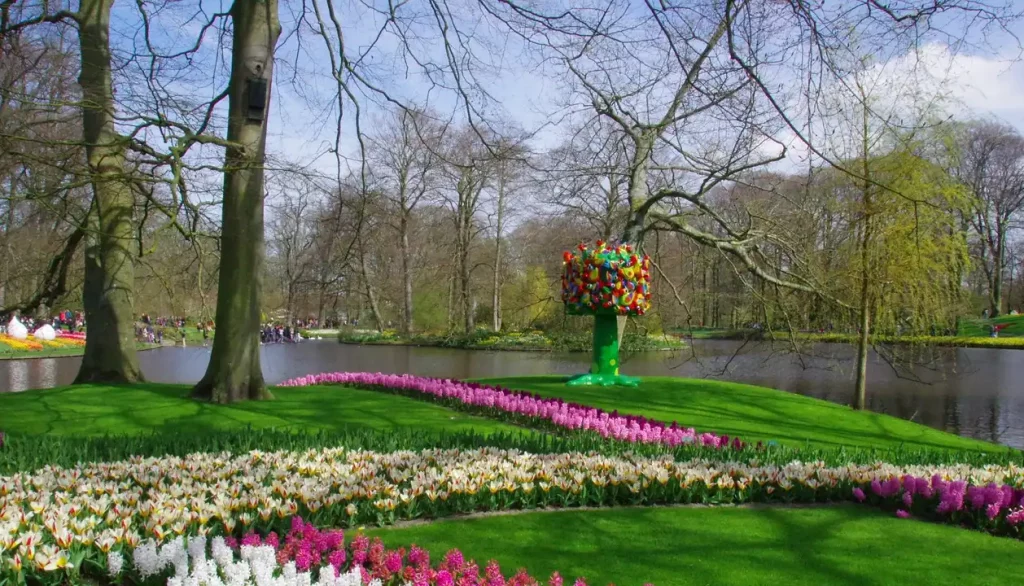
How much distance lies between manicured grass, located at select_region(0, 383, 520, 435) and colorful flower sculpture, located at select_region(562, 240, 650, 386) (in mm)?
3383

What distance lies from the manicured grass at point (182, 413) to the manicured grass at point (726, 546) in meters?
3.07

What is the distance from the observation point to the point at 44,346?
30969 millimetres

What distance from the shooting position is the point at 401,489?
4949mm

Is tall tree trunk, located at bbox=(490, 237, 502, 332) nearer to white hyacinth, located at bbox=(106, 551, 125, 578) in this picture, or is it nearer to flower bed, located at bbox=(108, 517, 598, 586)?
flower bed, located at bbox=(108, 517, 598, 586)

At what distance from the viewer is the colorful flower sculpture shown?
12.3 m

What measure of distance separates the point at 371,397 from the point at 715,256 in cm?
1107

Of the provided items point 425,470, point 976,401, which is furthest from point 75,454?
point 976,401

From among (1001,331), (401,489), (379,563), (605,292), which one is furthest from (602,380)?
(1001,331)

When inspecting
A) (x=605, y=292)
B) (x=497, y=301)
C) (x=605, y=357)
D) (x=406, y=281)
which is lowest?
(x=605, y=357)

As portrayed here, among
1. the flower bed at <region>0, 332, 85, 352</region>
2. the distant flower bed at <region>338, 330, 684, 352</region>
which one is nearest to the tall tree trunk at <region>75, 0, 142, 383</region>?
the distant flower bed at <region>338, 330, 684, 352</region>

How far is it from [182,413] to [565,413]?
14.3 ft

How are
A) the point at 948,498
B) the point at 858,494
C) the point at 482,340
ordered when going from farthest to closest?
the point at 482,340 < the point at 858,494 < the point at 948,498

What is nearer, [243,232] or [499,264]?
[243,232]

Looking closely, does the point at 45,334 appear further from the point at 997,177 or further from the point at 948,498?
the point at 997,177
